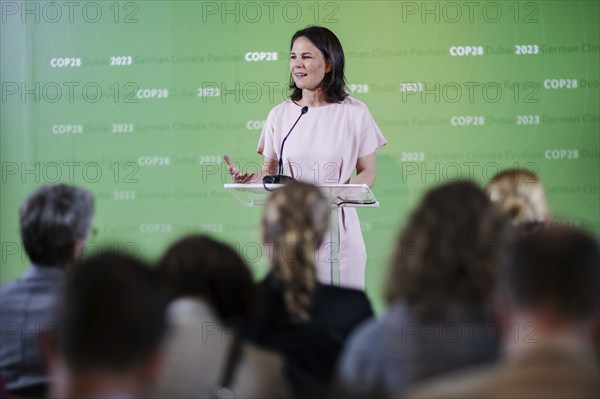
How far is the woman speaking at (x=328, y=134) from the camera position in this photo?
14.1 ft

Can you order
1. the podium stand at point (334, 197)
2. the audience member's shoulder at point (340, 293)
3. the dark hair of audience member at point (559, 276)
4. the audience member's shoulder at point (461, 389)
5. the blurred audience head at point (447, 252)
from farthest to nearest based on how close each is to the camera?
the podium stand at point (334, 197) < the audience member's shoulder at point (340, 293) < the blurred audience head at point (447, 252) < the dark hair of audience member at point (559, 276) < the audience member's shoulder at point (461, 389)

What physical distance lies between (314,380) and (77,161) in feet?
13.7

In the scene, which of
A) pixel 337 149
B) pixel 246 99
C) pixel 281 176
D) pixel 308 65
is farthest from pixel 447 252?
pixel 246 99

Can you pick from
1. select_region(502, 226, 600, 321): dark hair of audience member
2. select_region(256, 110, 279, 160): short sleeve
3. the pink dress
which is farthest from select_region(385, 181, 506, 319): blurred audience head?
select_region(256, 110, 279, 160): short sleeve

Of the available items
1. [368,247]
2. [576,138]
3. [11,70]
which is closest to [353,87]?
[368,247]

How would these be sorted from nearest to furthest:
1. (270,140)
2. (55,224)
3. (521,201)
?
(55,224) → (521,201) → (270,140)

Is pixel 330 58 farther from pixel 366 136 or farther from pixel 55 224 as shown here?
pixel 55 224

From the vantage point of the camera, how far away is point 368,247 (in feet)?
19.4

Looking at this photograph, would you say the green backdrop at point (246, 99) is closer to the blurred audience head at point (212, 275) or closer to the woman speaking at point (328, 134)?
the woman speaking at point (328, 134)

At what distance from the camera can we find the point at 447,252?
209cm

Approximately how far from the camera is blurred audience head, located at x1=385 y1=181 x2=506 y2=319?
2.01 m

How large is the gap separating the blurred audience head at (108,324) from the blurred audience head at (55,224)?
109 centimetres

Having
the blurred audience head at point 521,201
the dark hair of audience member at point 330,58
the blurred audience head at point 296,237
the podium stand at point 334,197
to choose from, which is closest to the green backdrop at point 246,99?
the dark hair of audience member at point 330,58

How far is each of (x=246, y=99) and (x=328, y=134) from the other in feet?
5.65
